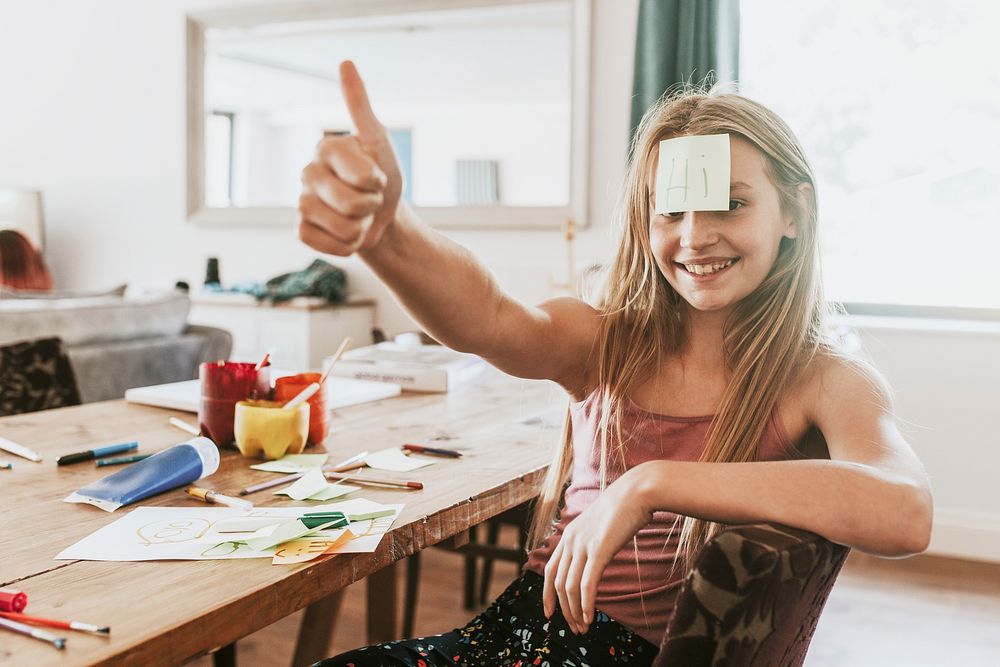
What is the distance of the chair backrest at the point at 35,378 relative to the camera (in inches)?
64.0

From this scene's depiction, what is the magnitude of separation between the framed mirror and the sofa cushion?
885mm

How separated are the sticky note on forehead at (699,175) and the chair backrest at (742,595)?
17.4 inches

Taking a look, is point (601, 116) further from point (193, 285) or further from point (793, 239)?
point (793, 239)

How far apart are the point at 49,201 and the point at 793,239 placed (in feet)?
15.6

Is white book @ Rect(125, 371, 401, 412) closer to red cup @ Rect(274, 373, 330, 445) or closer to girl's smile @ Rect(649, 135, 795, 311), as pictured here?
red cup @ Rect(274, 373, 330, 445)

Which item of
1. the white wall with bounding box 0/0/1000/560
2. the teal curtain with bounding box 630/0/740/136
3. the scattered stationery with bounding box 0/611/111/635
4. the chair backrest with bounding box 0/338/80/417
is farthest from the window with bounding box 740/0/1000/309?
the scattered stationery with bounding box 0/611/111/635

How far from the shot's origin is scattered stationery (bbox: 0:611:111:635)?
0.63 meters

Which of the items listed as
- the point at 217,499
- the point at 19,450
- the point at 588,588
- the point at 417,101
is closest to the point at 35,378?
the point at 19,450

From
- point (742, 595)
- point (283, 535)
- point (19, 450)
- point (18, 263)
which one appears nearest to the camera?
point (742, 595)

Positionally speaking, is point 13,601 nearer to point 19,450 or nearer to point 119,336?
point 19,450

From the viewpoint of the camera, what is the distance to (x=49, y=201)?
4.82m

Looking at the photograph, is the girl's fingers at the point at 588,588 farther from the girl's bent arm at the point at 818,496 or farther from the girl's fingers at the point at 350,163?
the girl's fingers at the point at 350,163

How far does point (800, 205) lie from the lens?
3.52 feet

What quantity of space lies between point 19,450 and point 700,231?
3.11 ft
